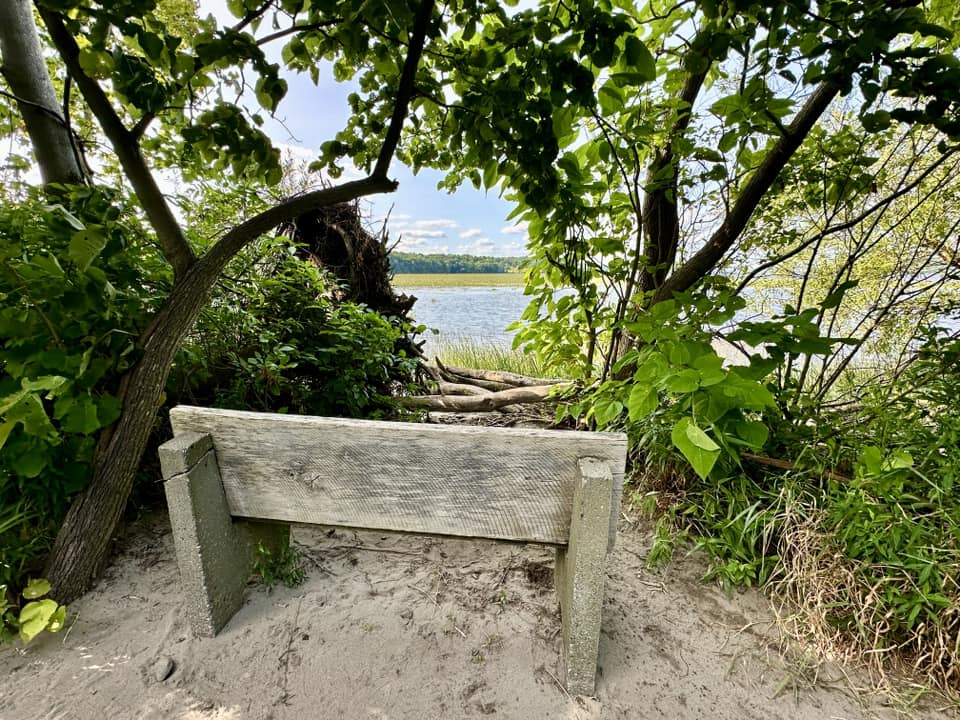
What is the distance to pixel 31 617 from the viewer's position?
1374 mm

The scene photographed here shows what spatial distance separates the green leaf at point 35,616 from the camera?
1.34 meters

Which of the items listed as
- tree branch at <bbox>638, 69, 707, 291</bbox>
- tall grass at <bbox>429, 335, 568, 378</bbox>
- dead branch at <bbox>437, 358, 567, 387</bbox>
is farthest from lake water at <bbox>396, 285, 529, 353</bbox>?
tree branch at <bbox>638, 69, 707, 291</bbox>

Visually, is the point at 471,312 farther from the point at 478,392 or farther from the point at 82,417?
the point at 82,417

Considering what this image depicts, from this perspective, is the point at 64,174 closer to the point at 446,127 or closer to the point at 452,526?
the point at 446,127

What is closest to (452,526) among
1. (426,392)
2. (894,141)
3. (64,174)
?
(64,174)

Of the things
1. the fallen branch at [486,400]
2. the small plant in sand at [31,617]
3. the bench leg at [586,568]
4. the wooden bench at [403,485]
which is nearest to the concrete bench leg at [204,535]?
the wooden bench at [403,485]

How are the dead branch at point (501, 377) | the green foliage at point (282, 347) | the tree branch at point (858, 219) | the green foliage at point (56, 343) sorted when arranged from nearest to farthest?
the green foliage at point (56, 343), the tree branch at point (858, 219), the green foliage at point (282, 347), the dead branch at point (501, 377)

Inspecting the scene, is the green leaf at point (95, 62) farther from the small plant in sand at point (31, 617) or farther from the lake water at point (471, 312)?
the lake water at point (471, 312)

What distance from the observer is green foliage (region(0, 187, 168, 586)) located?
49.1 inches

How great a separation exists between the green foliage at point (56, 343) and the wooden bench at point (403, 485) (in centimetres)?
46

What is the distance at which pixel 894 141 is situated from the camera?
2.48 m

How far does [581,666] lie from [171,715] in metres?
1.28

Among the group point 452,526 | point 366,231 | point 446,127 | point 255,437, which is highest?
point 446,127

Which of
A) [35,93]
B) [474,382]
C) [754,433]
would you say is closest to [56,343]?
[35,93]
